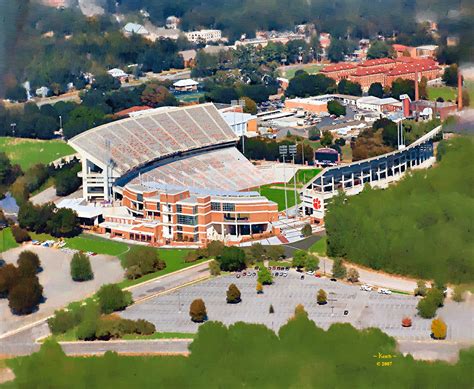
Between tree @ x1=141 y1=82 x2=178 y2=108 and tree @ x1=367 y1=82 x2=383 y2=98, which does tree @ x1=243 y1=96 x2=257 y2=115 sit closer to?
tree @ x1=141 y1=82 x2=178 y2=108

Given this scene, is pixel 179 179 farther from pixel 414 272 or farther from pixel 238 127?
pixel 414 272

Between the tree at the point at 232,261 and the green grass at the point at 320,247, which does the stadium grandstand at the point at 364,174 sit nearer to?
the green grass at the point at 320,247

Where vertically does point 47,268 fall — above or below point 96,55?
below

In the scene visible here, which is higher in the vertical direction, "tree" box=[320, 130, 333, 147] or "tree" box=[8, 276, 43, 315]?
"tree" box=[320, 130, 333, 147]

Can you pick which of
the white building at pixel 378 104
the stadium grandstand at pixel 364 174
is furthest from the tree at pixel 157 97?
the stadium grandstand at pixel 364 174

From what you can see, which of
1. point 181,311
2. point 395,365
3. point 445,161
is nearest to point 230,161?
point 445,161

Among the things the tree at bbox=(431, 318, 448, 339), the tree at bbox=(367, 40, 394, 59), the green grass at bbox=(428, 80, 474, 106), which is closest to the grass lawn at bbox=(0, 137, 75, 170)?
the tree at bbox=(367, 40, 394, 59)

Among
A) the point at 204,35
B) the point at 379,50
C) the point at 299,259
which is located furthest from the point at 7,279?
the point at 204,35
